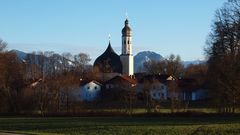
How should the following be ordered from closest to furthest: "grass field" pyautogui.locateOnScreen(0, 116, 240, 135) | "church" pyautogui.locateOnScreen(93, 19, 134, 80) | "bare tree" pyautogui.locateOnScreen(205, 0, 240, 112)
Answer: "grass field" pyautogui.locateOnScreen(0, 116, 240, 135) → "bare tree" pyautogui.locateOnScreen(205, 0, 240, 112) → "church" pyautogui.locateOnScreen(93, 19, 134, 80)

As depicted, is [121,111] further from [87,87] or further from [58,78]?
[87,87]

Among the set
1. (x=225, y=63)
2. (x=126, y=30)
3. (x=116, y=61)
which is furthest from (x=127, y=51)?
(x=225, y=63)

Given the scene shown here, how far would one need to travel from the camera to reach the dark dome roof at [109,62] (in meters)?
152

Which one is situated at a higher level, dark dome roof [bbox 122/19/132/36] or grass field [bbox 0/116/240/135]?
dark dome roof [bbox 122/19/132/36]

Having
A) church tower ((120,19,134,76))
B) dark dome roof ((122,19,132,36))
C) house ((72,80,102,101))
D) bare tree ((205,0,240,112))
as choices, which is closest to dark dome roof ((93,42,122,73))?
church tower ((120,19,134,76))

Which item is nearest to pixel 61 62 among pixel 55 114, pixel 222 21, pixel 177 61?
pixel 177 61

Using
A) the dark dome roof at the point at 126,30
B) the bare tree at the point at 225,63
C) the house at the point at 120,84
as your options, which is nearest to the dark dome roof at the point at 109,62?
the dark dome roof at the point at 126,30

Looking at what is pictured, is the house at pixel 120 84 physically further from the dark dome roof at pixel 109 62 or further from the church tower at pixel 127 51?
the church tower at pixel 127 51

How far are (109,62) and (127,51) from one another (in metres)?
10.5

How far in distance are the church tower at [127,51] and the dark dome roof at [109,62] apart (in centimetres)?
634

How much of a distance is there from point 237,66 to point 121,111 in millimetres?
21838

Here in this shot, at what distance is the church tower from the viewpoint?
162375 mm

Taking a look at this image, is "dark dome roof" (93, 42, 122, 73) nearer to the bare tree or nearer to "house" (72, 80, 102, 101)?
"house" (72, 80, 102, 101)

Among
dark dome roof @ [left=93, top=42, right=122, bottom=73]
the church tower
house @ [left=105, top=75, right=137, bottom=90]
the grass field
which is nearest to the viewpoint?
the grass field
